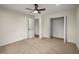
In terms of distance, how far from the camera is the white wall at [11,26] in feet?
10.4

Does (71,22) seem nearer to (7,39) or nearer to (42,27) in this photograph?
(42,27)

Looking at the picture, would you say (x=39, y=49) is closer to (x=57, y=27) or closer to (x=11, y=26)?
(x=11, y=26)

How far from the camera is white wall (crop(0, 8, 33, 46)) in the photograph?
10.4ft

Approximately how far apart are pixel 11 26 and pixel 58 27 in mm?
3440

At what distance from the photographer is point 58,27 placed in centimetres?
520

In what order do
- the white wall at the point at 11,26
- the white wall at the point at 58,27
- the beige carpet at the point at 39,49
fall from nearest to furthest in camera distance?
the beige carpet at the point at 39,49 → the white wall at the point at 11,26 → the white wall at the point at 58,27

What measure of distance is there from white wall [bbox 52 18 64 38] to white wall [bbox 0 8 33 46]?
229 centimetres

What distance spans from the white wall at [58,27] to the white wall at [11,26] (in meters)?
2.29

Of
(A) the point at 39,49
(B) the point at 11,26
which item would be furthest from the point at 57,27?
(B) the point at 11,26

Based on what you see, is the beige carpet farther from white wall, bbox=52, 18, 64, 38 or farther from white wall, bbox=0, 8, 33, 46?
white wall, bbox=52, 18, 64, 38

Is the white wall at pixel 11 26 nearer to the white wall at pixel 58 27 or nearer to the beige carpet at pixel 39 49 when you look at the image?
the beige carpet at pixel 39 49

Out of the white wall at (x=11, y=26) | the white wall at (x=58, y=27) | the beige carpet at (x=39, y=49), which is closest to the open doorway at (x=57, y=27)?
the white wall at (x=58, y=27)

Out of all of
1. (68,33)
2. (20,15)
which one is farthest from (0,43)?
(68,33)
